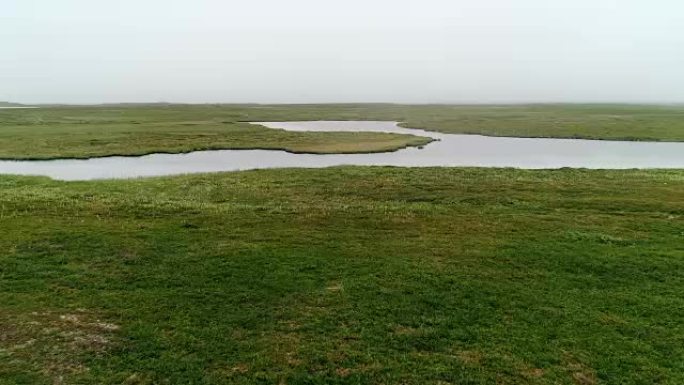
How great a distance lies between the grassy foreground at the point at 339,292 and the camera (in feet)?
32.0

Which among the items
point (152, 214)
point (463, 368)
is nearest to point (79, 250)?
point (152, 214)

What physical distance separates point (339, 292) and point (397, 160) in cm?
3550

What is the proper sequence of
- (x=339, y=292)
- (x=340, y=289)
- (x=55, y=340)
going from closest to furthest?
(x=55, y=340)
(x=339, y=292)
(x=340, y=289)

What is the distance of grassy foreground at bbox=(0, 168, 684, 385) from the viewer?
9.74 meters

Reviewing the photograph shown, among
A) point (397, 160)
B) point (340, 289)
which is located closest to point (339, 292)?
point (340, 289)

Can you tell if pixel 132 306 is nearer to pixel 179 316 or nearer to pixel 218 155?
pixel 179 316

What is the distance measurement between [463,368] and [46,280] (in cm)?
1193

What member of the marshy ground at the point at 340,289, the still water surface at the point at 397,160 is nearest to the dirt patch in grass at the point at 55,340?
the marshy ground at the point at 340,289

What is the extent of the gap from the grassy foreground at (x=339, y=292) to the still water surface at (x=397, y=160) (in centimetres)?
1627

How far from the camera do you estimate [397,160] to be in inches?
1875

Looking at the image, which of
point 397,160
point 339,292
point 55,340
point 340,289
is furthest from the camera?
point 397,160

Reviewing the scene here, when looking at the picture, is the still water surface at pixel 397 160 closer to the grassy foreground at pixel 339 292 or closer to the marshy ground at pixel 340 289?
the marshy ground at pixel 340 289

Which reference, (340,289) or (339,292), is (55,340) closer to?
(339,292)

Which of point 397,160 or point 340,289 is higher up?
point 397,160
